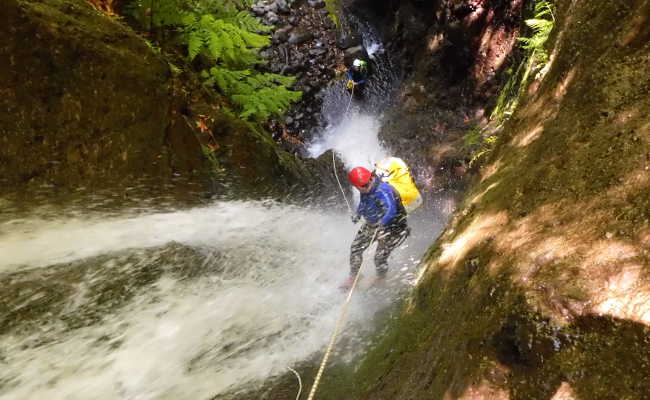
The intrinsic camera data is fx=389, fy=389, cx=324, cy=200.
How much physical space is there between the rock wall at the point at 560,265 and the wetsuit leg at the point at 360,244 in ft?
6.34

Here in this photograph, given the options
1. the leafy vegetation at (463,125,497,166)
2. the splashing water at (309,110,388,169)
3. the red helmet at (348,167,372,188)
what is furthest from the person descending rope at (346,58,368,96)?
the red helmet at (348,167,372,188)

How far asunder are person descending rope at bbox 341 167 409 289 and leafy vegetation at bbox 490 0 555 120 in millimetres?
2329

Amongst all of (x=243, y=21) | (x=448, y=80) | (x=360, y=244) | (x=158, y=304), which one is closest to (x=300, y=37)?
(x=448, y=80)

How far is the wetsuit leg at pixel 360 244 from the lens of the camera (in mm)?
5800

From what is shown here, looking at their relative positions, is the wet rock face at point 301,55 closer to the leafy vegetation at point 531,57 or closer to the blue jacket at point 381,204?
the leafy vegetation at point 531,57

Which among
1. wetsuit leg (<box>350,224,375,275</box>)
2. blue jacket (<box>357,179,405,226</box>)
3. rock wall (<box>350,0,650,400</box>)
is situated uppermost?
blue jacket (<box>357,179,405,226</box>)

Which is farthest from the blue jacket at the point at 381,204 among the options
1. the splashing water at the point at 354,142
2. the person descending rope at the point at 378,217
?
the splashing water at the point at 354,142

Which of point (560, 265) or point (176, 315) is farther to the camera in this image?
point (176, 315)

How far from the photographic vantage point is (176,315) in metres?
4.47

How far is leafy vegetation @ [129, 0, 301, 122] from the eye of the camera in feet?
18.7

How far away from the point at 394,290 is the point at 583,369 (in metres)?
3.87

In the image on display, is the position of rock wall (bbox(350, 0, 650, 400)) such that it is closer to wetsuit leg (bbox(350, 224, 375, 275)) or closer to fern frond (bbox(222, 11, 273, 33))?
wetsuit leg (bbox(350, 224, 375, 275))

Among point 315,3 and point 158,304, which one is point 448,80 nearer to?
point 315,3

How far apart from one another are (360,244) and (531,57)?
13.6 feet
